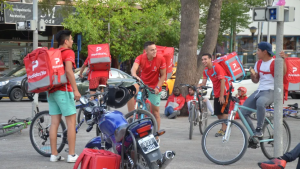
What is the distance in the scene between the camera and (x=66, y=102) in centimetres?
707

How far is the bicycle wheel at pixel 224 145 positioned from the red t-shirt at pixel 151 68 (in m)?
2.00

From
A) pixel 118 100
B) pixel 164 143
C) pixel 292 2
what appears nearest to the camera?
pixel 118 100

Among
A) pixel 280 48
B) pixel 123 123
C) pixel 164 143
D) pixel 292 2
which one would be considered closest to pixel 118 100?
→ pixel 123 123

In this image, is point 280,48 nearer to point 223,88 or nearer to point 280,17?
point 280,17

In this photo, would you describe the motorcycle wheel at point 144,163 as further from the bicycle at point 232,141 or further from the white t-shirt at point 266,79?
the white t-shirt at point 266,79

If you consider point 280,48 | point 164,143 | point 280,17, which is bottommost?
point 164,143

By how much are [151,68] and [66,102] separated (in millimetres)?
2281

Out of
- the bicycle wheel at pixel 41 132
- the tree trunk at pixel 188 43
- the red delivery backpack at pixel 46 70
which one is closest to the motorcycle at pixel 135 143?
the red delivery backpack at pixel 46 70

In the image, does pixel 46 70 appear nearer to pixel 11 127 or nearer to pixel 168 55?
pixel 11 127

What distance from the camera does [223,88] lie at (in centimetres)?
959

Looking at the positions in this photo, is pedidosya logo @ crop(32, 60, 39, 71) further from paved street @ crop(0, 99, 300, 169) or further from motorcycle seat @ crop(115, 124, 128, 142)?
motorcycle seat @ crop(115, 124, 128, 142)

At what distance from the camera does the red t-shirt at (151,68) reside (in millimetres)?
8906

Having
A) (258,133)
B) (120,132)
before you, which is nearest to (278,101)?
(258,133)

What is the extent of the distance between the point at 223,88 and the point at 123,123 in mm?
4434
